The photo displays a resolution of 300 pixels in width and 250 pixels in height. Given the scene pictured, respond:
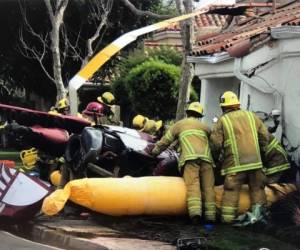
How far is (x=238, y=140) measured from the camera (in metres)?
9.59

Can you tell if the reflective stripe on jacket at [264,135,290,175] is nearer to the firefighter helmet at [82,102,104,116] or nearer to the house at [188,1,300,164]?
the house at [188,1,300,164]

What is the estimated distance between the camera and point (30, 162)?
13.9m

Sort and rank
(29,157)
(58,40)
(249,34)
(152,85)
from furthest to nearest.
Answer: (58,40), (152,85), (29,157), (249,34)

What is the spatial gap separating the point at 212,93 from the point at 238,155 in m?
5.67

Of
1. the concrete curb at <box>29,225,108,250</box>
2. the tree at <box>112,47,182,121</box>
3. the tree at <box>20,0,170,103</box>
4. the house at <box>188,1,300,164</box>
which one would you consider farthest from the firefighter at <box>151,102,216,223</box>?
the tree at <box>20,0,170,103</box>

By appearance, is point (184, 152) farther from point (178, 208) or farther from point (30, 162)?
point (30, 162)

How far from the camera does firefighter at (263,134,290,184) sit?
1005cm

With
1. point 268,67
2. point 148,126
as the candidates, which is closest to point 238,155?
point 268,67

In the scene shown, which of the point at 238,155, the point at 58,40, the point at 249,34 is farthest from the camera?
the point at 58,40

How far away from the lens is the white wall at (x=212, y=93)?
1489 cm

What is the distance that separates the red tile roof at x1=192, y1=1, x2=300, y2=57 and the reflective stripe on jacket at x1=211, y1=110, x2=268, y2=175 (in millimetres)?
1792

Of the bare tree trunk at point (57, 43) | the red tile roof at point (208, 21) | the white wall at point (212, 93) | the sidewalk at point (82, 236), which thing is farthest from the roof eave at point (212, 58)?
the red tile roof at point (208, 21)

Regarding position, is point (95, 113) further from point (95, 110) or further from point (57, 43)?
point (57, 43)

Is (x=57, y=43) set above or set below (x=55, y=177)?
above
